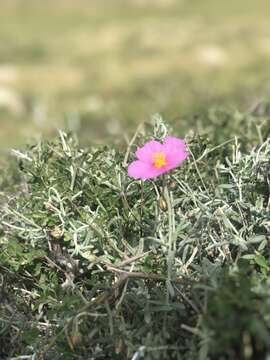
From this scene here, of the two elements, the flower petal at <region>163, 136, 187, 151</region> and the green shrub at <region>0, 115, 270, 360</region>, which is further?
the flower petal at <region>163, 136, 187, 151</region>

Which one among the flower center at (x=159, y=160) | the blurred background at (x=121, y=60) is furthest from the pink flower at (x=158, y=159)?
the blurred background at (x=121, y=60)

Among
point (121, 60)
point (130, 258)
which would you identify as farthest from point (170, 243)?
point (121, 60)

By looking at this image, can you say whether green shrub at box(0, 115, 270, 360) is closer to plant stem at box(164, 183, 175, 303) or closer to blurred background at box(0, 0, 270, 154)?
plant stem at box(164, 183, 175, 303)

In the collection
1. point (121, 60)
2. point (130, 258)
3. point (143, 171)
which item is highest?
point (121, 60)

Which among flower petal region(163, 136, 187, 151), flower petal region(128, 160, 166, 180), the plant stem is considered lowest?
the plant stem

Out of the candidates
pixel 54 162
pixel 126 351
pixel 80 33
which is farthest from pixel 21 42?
pixel 126 351

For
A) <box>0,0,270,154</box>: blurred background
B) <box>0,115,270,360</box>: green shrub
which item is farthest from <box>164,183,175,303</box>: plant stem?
<box>0,0,270,154</box>: blurred background

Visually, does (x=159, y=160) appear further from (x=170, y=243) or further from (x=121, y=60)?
(x=121, y=60)

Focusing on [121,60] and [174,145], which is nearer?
[174,145]
